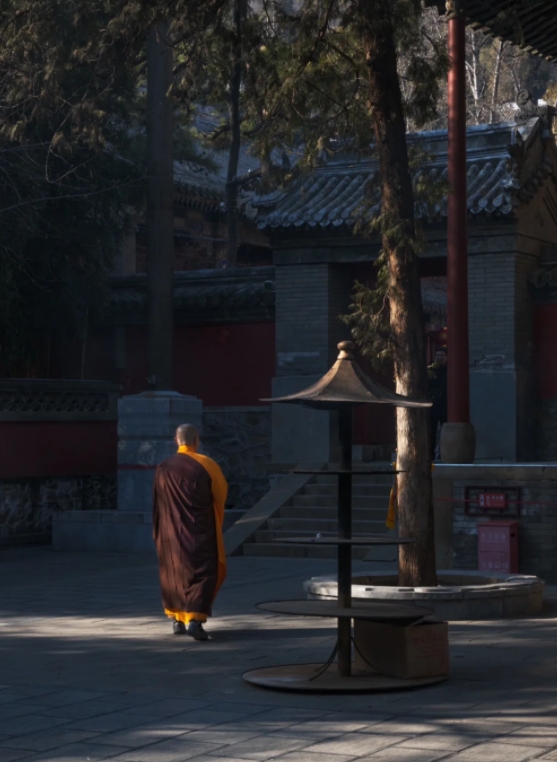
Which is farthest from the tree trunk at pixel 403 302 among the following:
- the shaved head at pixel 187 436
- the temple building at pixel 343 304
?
the temple building at pixel 343 304

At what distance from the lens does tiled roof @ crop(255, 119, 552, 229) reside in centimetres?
1602

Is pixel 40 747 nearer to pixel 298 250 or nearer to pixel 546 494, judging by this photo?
pixel 546 494

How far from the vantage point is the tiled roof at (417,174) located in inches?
631

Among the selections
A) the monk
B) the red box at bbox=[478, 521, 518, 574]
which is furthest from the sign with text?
the monk

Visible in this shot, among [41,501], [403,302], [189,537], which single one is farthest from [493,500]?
[41,501]

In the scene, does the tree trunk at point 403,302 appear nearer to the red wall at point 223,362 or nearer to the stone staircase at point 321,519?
the stone staircase at point 321,519

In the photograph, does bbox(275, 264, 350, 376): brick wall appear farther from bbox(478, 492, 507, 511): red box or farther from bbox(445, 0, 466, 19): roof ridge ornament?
bbox(445, 0, 466, 19): roof ridge ornament

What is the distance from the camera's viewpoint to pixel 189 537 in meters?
9.09

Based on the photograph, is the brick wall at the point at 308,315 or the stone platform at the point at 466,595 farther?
the brick wall at the point at 308,315

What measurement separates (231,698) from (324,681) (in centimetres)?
57

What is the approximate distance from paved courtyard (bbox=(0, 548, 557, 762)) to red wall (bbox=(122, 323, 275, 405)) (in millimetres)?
8002

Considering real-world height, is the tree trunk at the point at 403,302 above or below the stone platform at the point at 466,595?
above

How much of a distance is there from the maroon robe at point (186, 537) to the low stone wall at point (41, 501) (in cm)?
780

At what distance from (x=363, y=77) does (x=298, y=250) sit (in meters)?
6.98
